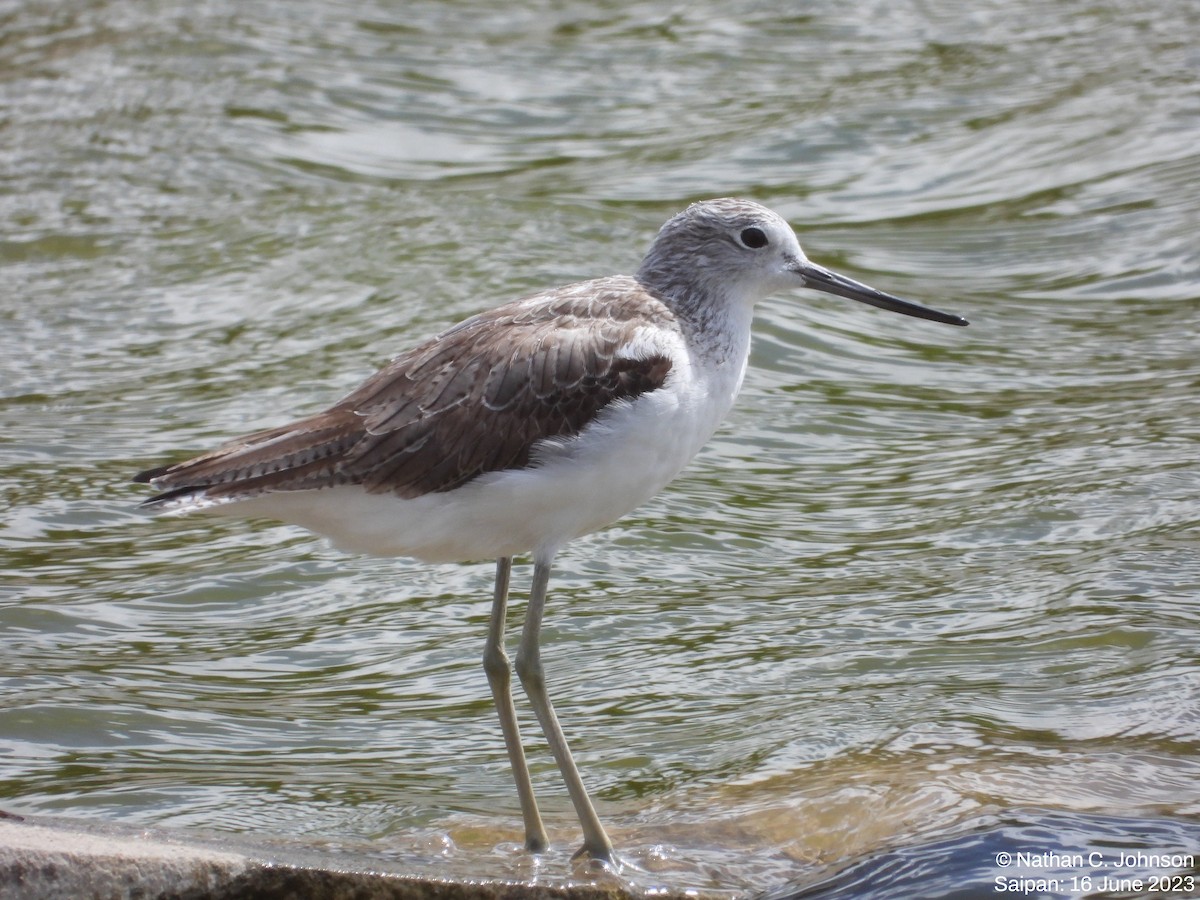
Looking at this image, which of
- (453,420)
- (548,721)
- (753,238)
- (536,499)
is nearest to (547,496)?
(536,499)

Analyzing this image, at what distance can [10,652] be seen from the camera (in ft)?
27.8

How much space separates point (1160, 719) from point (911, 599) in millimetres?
1716

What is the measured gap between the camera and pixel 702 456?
36.2ft

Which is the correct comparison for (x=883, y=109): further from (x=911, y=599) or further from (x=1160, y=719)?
(x=1160, y=719)

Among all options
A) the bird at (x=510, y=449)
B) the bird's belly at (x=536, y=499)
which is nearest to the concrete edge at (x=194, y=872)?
the bird at (x=510, y=449)

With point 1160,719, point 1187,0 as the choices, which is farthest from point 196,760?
point 1187,0

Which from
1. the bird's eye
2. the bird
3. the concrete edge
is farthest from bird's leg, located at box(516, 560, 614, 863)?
the bird's eye

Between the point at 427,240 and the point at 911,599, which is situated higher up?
the point at 427,240

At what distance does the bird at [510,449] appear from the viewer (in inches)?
255

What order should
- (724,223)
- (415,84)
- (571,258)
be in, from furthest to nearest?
(415,84) → (571,258) → (724,223)

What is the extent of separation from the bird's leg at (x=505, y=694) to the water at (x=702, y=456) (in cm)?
20

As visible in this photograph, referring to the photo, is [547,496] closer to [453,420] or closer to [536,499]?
[536,499]

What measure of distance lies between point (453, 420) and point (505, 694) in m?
1.18

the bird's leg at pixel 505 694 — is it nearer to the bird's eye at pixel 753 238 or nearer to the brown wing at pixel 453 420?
the brown wing at pixel 453 420
